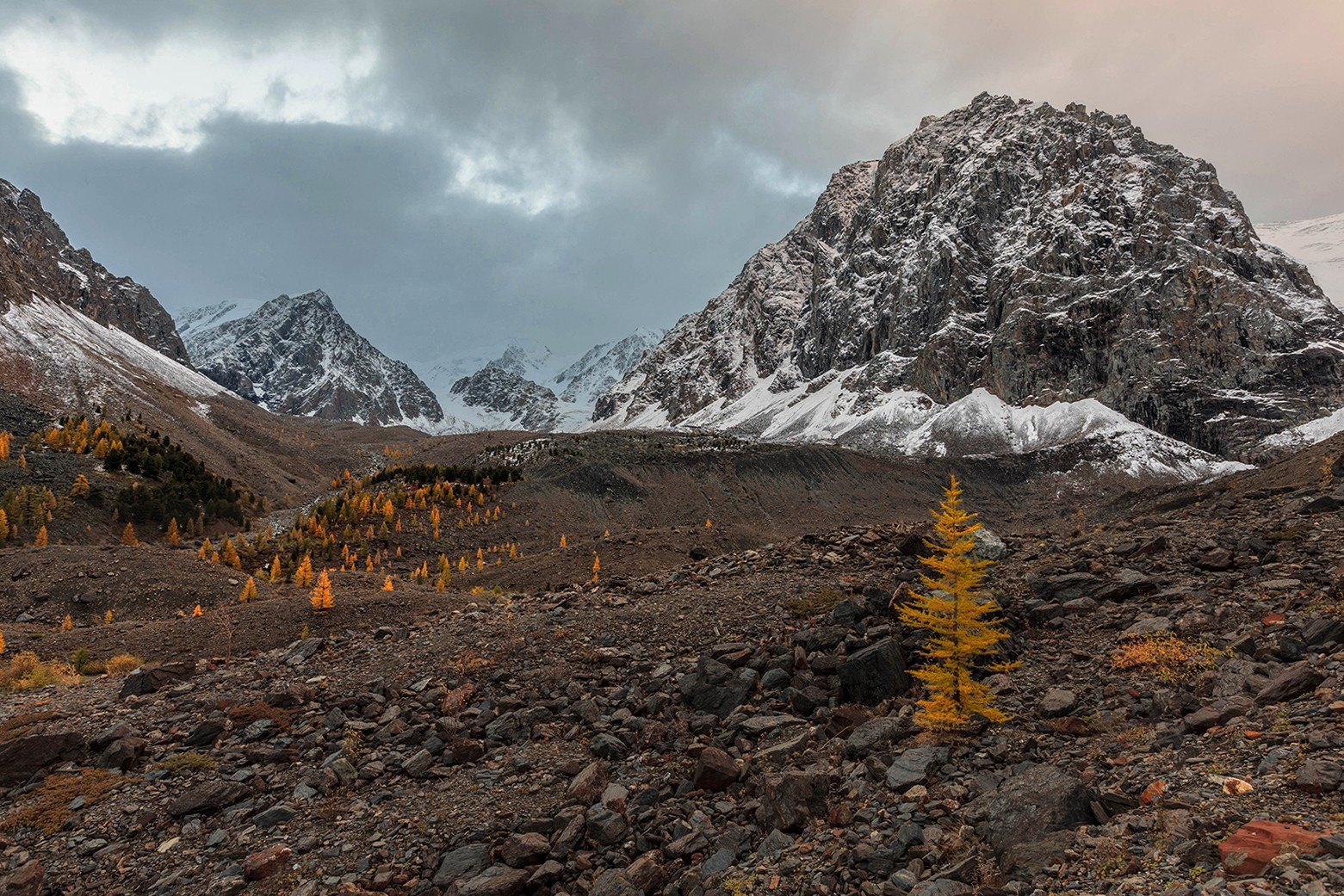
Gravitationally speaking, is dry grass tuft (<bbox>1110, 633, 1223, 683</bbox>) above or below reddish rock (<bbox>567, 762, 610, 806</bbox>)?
above

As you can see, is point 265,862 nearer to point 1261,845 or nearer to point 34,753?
point 34,753

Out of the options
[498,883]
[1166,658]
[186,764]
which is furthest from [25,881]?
[1166,658]

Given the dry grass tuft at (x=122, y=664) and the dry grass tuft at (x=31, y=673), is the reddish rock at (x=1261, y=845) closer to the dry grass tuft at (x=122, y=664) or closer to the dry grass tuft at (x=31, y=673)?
the dry grass tuft at (x=122, y=664)

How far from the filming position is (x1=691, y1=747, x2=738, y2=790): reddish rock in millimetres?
10367

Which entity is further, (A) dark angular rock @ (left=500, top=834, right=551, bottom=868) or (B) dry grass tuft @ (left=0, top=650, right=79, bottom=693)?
(B) dry grass tuft @ (left=0, top=650, right=79, bottom=693)

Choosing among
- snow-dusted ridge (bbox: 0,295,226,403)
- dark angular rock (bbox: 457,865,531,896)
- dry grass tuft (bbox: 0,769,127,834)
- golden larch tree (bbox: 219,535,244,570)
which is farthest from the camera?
snow-dusted ridge (bbox: 0,295,226,403)

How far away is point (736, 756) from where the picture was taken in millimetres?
11227

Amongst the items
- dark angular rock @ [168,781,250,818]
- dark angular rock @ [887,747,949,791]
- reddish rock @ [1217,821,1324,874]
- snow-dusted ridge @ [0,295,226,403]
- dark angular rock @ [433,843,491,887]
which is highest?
snow-dusted ridge @ [0,295,226,403]

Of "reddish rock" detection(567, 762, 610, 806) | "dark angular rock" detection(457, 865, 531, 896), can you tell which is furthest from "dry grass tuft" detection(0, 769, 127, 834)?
"reddish rock" detection(567, 762, 610, 806)

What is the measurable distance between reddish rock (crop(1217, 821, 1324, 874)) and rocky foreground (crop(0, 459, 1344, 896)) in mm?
33

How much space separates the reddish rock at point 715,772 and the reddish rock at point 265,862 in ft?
20.8

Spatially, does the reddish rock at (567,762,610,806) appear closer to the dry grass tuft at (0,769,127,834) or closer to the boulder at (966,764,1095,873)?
the boulder at (966,764,1095,873)

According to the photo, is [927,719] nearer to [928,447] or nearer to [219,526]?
[219,526]

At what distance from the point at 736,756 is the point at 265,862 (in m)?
7.49
